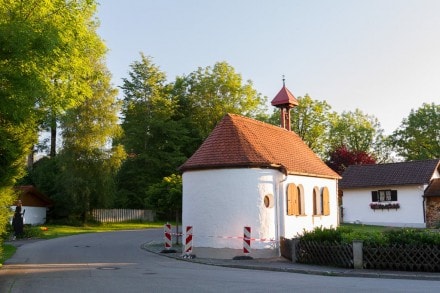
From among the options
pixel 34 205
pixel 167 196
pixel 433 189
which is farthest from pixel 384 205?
pixel 34 205

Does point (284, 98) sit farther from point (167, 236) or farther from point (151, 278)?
point (151, 278)

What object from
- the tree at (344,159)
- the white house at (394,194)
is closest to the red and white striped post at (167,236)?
the white house at (394,194)

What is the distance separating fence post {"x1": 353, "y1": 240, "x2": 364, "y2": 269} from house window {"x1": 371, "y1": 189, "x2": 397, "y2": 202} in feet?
86.7

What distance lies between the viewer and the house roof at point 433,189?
3859cm

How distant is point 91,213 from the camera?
46.8 m

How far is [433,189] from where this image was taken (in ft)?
128

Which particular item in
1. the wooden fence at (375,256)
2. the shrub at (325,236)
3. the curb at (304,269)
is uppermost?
the shrub at (325,236)

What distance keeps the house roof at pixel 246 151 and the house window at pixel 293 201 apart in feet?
2.49

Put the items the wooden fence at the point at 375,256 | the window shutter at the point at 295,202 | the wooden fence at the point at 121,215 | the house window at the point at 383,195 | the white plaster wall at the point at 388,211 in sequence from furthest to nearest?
the wooden fence at the point at 121,215
the house window at the point at 383,195
the white plaster wall at the point at 388,211
the window shutter at the point at 295,202
the wooden fence at the point at 375,256

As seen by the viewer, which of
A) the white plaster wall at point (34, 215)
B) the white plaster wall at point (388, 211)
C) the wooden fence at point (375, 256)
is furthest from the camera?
the white plaster wall at point (34, 215)

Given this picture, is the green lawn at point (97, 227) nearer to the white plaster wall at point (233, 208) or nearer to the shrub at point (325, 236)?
the white plaster wall at point (233, 208)

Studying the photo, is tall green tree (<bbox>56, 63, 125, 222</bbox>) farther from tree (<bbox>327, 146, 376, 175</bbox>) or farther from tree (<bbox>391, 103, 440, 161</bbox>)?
tree (<bbox>391, 103, 440, 161</bbox>)

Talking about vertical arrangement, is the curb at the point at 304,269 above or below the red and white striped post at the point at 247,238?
below

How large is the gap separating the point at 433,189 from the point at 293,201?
69.8 feet
